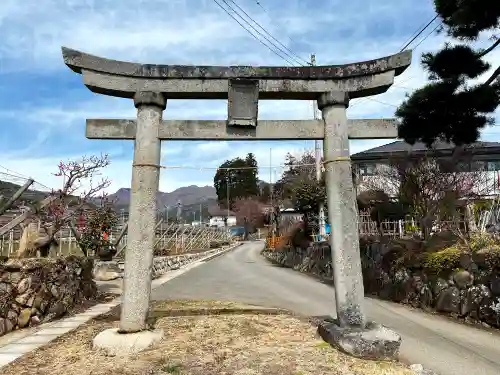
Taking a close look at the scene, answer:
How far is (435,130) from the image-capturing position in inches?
357

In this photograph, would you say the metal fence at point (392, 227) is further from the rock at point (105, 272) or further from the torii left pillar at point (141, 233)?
the torii left pillar at point (141, 233)

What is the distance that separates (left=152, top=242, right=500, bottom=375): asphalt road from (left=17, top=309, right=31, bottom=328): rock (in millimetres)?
4027

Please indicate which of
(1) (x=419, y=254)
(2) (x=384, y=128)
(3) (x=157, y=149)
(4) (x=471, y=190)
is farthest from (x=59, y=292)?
(4) (x=471, y=190)

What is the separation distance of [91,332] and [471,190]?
1878cm

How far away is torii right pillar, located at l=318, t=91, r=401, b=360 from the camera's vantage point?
17.7 ft

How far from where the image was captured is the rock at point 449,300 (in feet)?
27.8

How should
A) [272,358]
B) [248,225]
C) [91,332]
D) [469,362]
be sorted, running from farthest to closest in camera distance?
1. [248,225]
2. [91,332]
3. [469,362]
4. [272,358]

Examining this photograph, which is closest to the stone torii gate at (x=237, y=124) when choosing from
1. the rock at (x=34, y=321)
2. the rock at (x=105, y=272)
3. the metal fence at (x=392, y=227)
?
the rock at (x=34, y=321)

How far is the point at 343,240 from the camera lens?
228 inches

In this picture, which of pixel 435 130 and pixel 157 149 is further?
pixel 435 130

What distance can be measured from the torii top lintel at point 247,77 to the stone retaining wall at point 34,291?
14.0 ft

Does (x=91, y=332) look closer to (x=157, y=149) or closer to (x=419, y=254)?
(x=157, y=149)

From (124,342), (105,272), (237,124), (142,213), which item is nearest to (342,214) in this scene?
(237,124)

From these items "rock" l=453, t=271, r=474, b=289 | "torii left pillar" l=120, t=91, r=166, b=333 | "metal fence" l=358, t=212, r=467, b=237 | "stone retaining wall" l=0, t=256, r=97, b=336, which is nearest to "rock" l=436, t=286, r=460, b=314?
"rock" l=453, t=271, r=474, b=289
